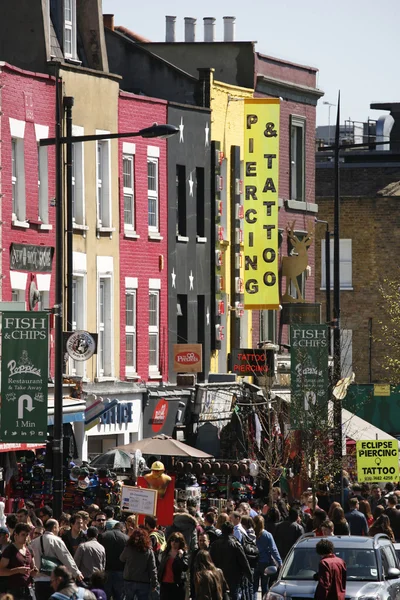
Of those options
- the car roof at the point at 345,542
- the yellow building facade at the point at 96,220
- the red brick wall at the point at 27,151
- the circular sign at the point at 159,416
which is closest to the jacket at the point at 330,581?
the car roof at the point at 345,542

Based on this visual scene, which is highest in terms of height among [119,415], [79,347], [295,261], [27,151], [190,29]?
[190,29]

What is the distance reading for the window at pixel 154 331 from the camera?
143 feet

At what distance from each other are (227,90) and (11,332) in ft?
68.0

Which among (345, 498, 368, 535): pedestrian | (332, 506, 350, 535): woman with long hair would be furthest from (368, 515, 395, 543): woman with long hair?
(345, 498, 368, 535): pedestrian

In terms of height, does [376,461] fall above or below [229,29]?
below

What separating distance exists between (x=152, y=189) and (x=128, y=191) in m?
1.48

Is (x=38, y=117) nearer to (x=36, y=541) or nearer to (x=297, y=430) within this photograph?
(x=297, y=430)

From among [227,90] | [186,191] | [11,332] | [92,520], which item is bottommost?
[92,520]

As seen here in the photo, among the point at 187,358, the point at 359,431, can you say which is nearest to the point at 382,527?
the point at 187,358

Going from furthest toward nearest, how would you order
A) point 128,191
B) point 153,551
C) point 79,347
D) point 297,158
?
1. point 297,158
2. point 128,191
3. point 79,347
4. point 153,551

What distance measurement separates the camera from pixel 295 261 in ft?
166

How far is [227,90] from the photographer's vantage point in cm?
4728

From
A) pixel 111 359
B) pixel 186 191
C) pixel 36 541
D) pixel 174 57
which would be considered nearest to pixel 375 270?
pixel 174 57

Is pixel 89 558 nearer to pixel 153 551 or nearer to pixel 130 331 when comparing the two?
pixel 153 551
